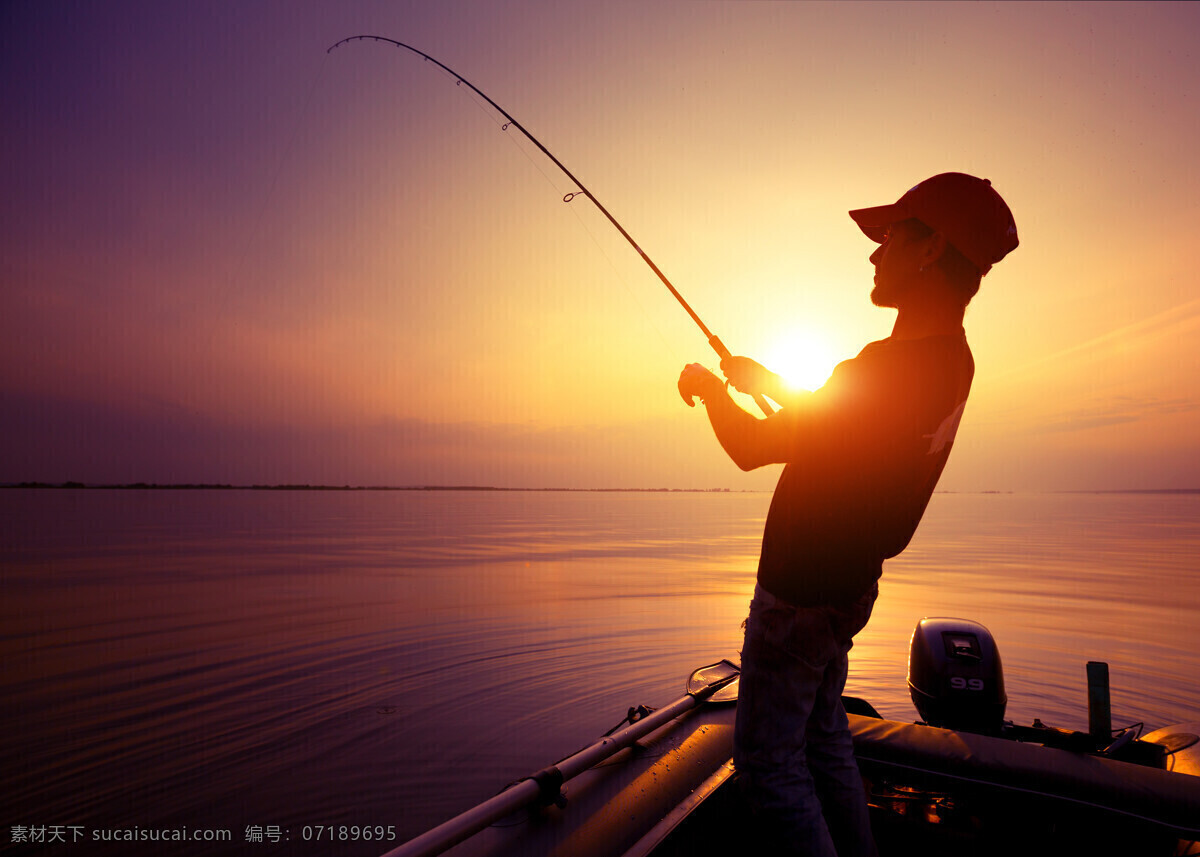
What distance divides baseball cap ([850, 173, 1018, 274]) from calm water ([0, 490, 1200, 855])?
4580mm

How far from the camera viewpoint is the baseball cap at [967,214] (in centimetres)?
157

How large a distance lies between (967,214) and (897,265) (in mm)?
195

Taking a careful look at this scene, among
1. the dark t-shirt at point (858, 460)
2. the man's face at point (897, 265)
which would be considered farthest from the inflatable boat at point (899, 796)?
the man's face at point (897, 265)

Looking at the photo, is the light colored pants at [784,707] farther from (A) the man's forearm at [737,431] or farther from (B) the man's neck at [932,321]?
(B) the man's neck at [932,321]

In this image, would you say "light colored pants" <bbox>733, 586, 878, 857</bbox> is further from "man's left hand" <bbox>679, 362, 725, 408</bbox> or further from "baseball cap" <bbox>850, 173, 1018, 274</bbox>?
"baseball cap" <bbox>850, 173, 1018, 274</bbox>

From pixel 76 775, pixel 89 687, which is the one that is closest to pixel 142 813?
pixel 76 775

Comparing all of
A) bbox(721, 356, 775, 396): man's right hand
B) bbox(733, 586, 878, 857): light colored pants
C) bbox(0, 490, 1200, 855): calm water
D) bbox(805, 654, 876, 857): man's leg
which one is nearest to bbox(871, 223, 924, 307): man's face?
bbox(721, 356, 775, 396): man's right hand

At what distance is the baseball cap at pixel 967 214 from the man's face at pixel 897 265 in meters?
0.05

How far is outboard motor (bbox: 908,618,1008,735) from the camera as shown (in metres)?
3.57

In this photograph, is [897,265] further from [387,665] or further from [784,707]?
[387,665]

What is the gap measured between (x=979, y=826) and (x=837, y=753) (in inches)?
64.8

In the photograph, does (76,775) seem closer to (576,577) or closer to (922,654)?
(922,654)

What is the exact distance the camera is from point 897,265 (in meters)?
1.69

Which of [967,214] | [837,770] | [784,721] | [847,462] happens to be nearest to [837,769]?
[837,770]
